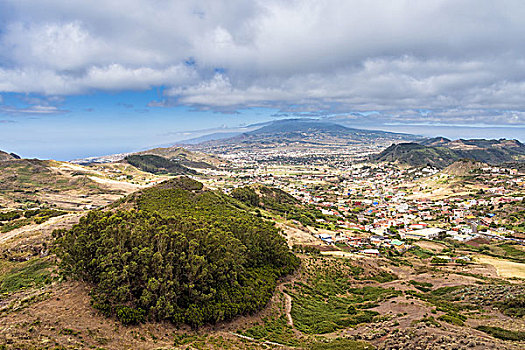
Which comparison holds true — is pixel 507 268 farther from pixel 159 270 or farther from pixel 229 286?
pixel 159 270

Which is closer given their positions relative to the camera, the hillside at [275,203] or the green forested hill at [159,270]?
the green forested hill at [159,270]

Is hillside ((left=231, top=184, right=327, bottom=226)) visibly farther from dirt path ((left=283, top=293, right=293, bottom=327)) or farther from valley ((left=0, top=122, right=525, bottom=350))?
dirt path ((left=283, top=293, right=293, bottom=327))

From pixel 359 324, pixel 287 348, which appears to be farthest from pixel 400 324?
pixel 287 348

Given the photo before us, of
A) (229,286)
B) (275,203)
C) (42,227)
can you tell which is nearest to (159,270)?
(229,286)

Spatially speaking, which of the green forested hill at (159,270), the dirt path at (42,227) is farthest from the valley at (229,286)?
the dirt path at (42,227)

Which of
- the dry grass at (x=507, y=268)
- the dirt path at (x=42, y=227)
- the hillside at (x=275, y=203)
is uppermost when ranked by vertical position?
the dirt path at (x=42, y=227)

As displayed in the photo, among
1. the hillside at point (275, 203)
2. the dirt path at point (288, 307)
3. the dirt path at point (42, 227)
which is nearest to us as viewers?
the dirt path at point (288, 307)

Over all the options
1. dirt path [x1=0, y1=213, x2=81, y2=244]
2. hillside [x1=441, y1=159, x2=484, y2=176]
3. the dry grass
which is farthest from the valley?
hillside [x1=441, y1=159, x2=484, y2=176]

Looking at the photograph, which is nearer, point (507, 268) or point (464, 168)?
point (507, 268)

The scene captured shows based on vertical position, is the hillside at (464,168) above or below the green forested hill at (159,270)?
below

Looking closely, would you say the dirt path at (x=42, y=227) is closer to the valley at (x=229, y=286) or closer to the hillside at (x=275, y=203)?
the valley at (x=229, y=286)

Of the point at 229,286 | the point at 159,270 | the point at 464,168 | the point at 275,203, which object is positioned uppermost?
the point at 159,270

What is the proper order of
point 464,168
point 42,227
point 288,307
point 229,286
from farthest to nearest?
point 464,168 < point 42,227 < point 288,307 < point 229,286
